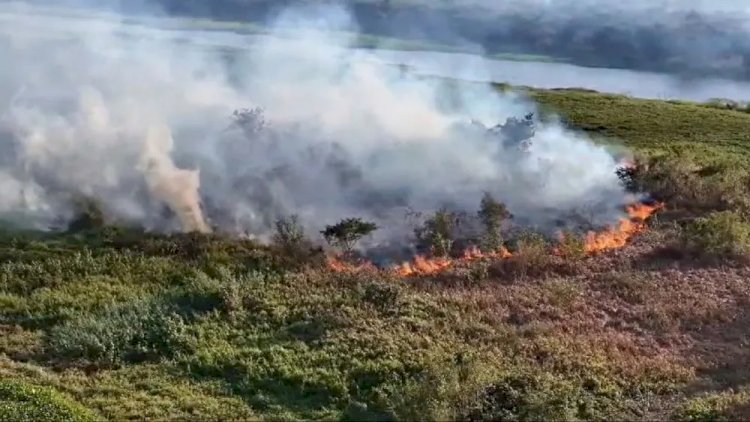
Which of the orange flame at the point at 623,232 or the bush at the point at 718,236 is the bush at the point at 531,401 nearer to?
the orange flame at the point at 623,232

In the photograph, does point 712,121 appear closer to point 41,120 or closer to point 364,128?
point 364,128

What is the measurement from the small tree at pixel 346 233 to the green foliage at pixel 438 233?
129 centimetres

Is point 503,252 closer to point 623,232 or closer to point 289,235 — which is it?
point 623,232

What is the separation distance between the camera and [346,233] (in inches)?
690

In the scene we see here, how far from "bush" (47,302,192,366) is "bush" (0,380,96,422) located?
1513 millimetres

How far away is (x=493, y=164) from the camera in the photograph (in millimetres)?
22094

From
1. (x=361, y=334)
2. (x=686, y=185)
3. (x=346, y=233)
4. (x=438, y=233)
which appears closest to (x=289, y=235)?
(x=346, y=233)

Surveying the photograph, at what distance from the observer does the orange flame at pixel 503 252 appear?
16969mm

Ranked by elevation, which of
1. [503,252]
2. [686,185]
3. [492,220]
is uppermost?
[686,185]

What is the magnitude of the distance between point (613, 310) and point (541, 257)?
7.15ft

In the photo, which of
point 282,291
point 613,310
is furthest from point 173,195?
point 613,310

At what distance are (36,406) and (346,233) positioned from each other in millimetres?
7691

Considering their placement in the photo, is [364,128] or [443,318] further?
[364,128]

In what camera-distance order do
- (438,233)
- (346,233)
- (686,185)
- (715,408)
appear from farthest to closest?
(686,185) → (438,233) → (346,233) → (715,408)
